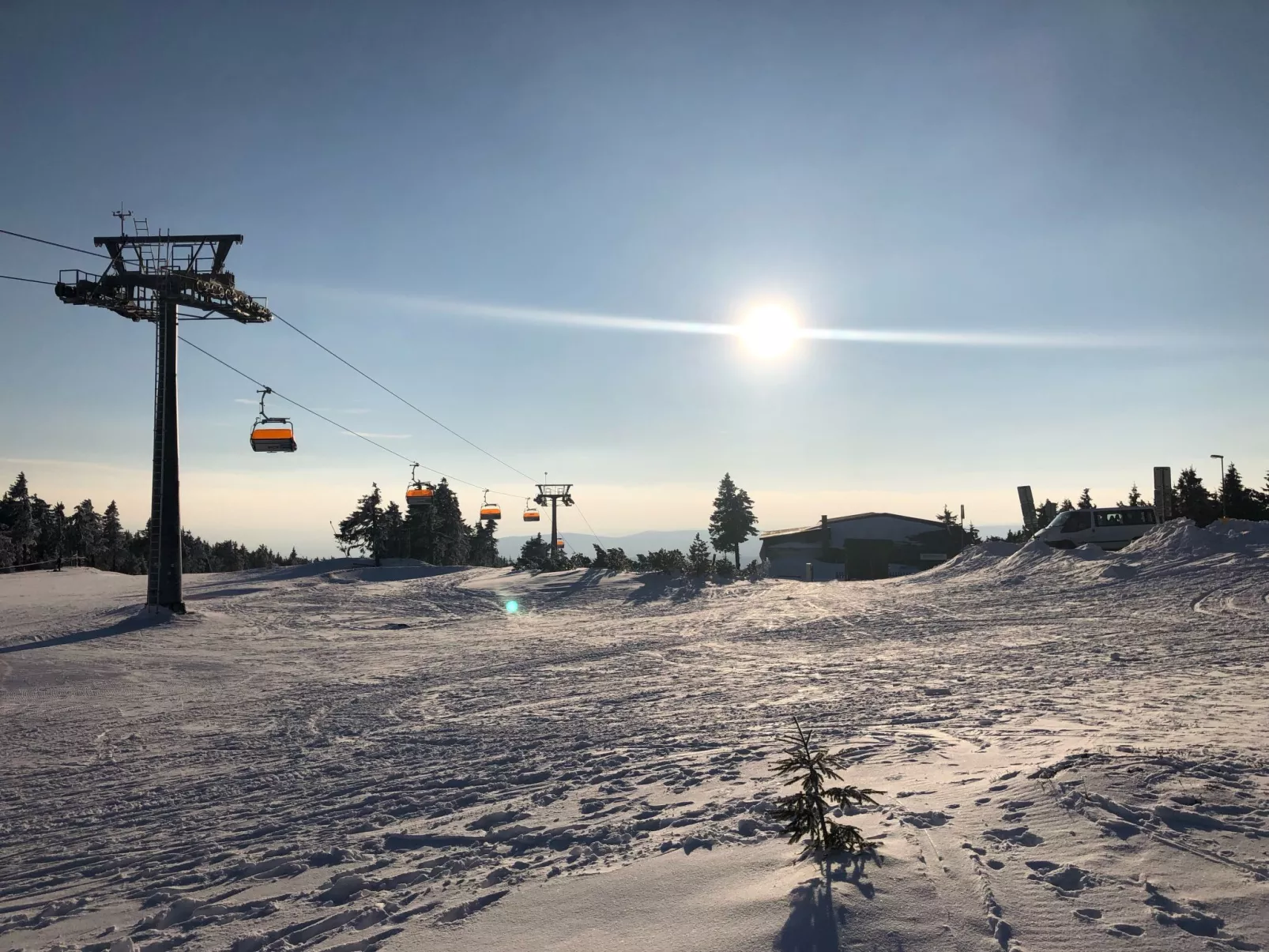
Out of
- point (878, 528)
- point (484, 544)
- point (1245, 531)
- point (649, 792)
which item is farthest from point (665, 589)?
point (484, 544)

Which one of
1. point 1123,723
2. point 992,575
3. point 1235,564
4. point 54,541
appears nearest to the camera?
point 1123,723

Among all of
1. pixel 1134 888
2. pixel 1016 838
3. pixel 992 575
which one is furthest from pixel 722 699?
pixel 992 575

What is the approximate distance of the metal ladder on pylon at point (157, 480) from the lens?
2017 cm

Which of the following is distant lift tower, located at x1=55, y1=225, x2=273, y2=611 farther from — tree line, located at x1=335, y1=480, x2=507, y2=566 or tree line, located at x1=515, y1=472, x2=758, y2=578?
tree line, located at x1=335, y1=480, x2=507, y2=566

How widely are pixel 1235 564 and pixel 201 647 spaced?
24729 mm

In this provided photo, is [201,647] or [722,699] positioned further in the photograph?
[201,647]

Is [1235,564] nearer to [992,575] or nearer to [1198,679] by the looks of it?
[992,575]

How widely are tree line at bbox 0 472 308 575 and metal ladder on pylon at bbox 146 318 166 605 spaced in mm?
35321

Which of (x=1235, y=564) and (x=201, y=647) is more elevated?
(x=1235, y=564)

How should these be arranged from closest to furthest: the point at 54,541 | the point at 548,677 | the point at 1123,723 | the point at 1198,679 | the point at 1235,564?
1. the point at 1123,723
2. the point at 1198,679
3. the point at 548,677
4. the point at 1235,564
5. the point at 54,541

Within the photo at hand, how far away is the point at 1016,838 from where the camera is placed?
4277mm

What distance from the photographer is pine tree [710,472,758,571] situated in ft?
240

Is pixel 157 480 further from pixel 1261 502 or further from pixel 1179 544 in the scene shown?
pixel 1261 502

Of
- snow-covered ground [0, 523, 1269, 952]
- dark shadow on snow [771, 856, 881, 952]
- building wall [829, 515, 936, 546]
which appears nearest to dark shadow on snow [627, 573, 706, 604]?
snow-covered ground [0, 523, 1269, 952]
